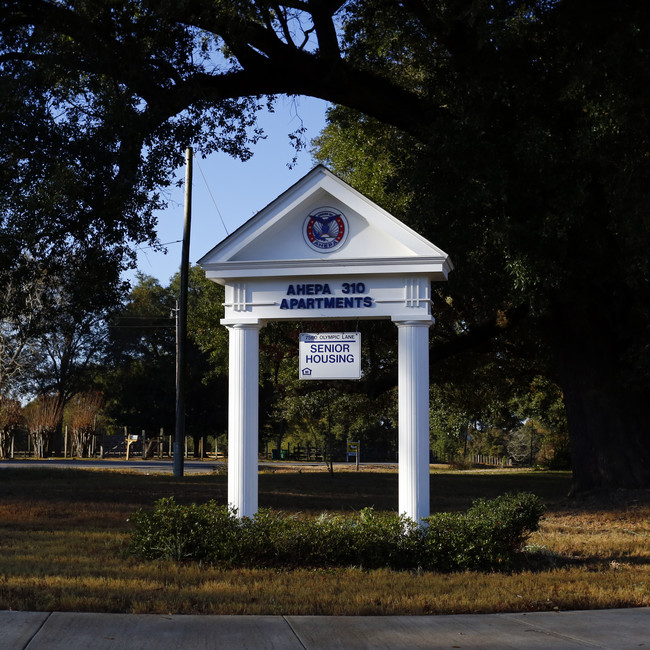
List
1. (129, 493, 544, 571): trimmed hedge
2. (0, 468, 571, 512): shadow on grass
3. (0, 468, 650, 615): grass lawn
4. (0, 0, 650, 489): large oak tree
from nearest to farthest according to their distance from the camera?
(0, 468, 650, 615): grass lawn
(129, 493, 544, 571): trimmed hedge
(0, 0, 650, 489): large oak tree
(0, 468, 571, 512): shadow on grass

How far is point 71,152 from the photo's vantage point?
50.9 feet

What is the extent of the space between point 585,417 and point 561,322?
2.23m

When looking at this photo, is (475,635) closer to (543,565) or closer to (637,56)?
(543,565)

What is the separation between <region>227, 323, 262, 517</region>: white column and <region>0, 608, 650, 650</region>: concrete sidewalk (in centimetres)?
393

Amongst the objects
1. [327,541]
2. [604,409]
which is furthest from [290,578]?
[604,409]

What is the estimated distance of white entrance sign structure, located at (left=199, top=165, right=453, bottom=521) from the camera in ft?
37.4

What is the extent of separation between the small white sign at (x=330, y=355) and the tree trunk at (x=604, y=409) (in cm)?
971

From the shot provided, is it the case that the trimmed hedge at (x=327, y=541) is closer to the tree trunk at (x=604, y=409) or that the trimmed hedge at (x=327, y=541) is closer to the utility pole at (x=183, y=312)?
the tree trunk at (x=604, y=409)

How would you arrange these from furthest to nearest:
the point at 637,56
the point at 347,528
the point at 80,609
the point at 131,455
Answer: the point at 131,455
the point at 637,56
the point at 347,528
the point at 80,609

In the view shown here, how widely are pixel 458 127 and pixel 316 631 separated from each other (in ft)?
39.6

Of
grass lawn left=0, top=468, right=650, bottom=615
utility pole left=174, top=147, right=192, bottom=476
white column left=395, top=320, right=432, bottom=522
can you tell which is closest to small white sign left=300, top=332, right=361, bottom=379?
white column left=395, top=320, right=432, bottom=522

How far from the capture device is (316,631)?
732cm

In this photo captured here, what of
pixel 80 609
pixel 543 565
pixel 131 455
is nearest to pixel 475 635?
pixel 80 609

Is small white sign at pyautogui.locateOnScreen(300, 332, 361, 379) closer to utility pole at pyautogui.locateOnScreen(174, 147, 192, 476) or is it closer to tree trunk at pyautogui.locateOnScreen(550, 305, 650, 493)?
tree trunk at pyautogui.locateOnScreen(550, 305, 650, 493)
